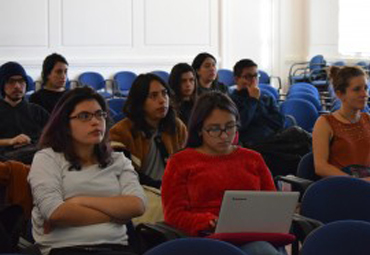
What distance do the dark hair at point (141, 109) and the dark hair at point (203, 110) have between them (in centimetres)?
87

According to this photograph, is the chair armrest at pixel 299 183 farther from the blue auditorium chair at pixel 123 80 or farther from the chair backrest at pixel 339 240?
the blue auditorium chair at pixel 123 80

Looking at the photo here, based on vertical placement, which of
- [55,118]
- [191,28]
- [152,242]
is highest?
[191,28]

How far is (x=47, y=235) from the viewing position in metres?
2.91

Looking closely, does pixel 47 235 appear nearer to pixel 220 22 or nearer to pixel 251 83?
pixel 251 83

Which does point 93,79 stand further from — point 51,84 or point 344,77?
point 344,77

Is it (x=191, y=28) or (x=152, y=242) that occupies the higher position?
(x=191, y=28)

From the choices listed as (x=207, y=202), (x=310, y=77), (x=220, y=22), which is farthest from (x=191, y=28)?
(x=207, y=202)

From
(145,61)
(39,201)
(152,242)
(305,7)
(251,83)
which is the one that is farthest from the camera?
(305,7)

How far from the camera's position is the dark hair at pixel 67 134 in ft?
9.87

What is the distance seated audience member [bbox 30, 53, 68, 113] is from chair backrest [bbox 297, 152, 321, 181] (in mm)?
2385

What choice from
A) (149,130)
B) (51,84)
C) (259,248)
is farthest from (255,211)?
(51,84)

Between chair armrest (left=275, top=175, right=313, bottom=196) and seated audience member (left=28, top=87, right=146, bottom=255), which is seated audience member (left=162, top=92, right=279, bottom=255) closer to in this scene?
seated audience member (left=28, top=87, right=146, bottom=255)

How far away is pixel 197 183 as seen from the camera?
3168 millimetres

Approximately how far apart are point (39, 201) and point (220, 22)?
30.5 ft
